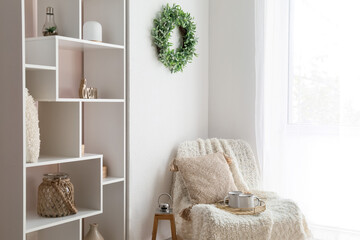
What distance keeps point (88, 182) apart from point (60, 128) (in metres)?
0.36

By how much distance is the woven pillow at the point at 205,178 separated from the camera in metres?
2.96

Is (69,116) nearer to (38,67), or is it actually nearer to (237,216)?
(38,67)

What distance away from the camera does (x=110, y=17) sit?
2812 mm

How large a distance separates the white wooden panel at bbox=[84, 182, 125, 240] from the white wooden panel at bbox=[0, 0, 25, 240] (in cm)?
78

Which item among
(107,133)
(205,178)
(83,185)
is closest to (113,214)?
(83,185)

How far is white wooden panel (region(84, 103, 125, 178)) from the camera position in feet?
9.29

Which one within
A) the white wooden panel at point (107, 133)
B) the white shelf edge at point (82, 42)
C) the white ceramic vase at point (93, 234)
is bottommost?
the white ceramic vase at point (93, 234)

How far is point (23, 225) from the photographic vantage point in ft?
7.04

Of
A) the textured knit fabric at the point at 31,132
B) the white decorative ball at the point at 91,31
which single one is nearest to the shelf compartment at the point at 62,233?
the textured knit fabric at the point at 31,132

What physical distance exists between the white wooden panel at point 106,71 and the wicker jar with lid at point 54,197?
0.65 meters

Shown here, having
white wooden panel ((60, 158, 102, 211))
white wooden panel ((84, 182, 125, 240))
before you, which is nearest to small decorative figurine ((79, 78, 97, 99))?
white wooden panel ((60, 158, 102, 211))

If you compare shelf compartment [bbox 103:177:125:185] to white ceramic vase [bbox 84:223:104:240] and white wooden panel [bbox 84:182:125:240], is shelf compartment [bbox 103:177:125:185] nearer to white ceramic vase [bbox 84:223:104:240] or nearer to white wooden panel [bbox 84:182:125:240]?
white wooden panel [bbox 84:182:125:240]

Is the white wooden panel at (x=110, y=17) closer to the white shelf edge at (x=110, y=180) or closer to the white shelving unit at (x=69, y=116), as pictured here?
the white shelving unit at (x=69, y=116)

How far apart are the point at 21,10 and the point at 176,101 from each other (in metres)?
1.52
